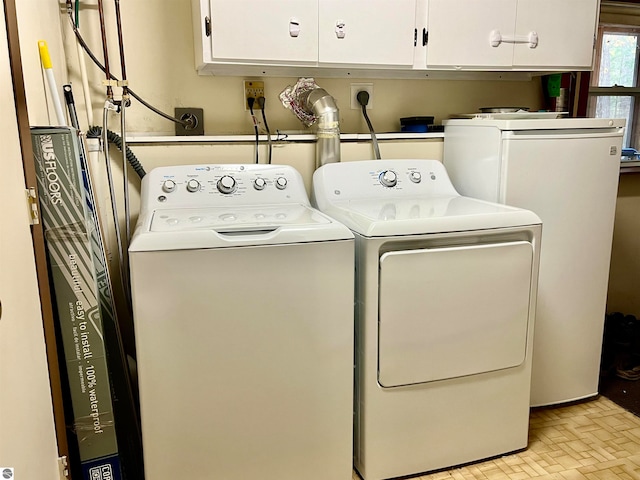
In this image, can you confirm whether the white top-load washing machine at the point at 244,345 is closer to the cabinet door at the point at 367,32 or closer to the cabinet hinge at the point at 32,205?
the cabinet hinge at the point at 32,205

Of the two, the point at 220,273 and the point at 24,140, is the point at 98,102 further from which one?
the point at 220,273

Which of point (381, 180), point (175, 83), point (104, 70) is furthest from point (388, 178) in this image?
point (104, 70)

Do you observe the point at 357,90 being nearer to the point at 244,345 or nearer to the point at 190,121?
the point at 190,121

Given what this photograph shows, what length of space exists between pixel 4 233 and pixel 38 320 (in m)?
0.31

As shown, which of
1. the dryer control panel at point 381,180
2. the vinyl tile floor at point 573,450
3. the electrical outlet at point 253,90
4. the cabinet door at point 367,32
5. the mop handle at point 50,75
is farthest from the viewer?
the electrical outlet at point 253,90

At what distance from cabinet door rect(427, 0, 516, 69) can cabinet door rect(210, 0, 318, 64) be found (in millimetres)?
481

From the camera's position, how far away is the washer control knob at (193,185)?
189 cm

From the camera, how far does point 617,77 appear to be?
9.75ft

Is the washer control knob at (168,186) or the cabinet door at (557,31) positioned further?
the cabinet door at (557,31)

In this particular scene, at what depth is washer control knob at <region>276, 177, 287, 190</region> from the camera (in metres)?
1.98

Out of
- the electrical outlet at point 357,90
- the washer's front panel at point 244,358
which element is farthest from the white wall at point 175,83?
the washer's front panel at point 244,358

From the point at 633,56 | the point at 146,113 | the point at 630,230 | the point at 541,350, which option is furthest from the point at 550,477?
the point at 633,56

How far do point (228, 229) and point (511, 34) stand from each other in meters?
1.42

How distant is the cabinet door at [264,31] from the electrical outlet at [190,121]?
32 cm
